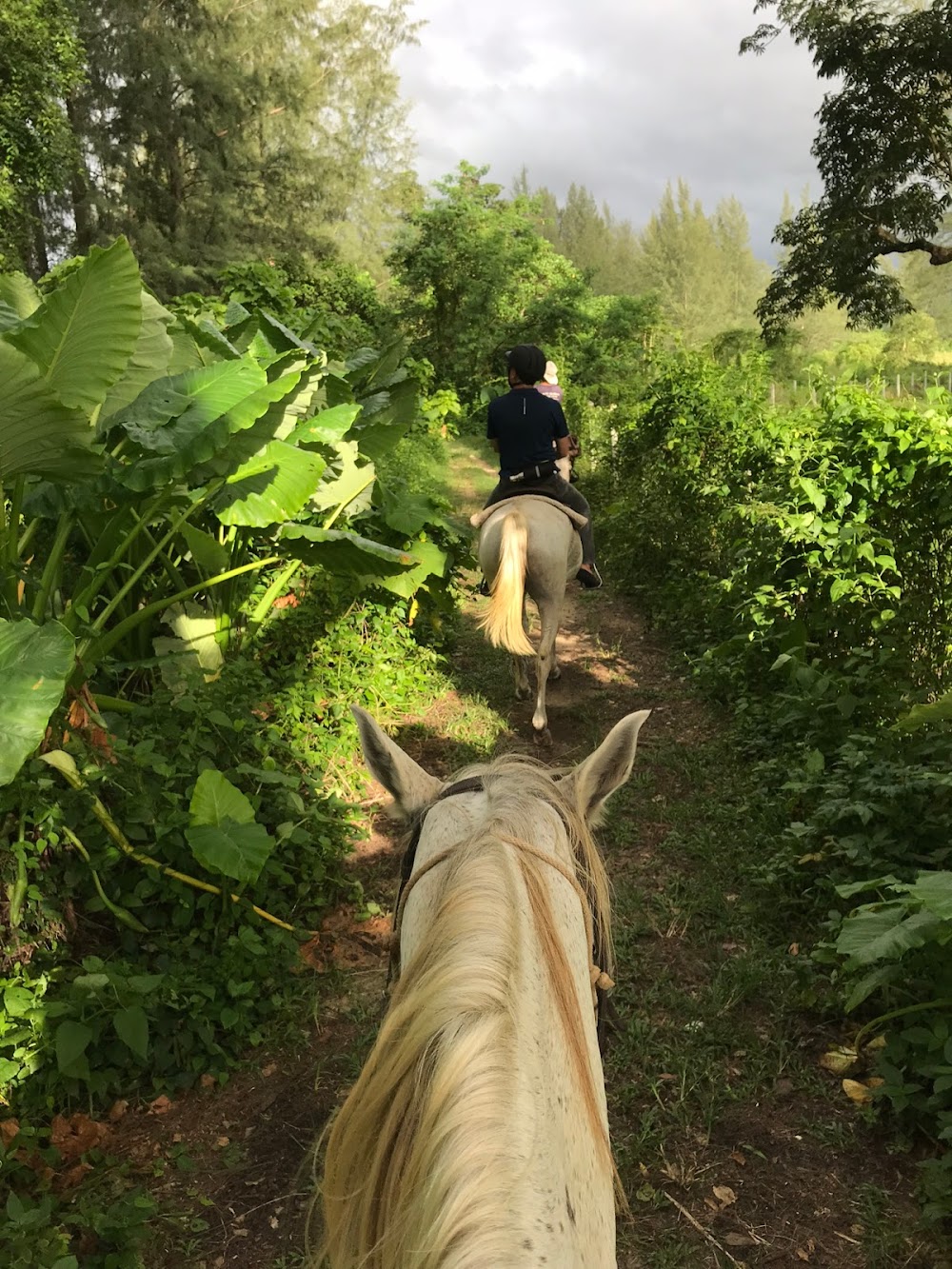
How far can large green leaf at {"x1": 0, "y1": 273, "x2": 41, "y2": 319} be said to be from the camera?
400 centimetres

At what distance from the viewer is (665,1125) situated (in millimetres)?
2846

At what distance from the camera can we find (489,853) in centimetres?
137

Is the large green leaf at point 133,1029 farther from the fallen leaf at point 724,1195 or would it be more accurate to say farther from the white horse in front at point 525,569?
the white horse in front at point 525,569

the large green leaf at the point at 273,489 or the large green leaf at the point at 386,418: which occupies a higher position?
the large green leaf at the point at 386,418

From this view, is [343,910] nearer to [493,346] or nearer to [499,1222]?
[499,1222]

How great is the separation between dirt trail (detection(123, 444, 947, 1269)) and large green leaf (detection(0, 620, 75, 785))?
4.40 feet

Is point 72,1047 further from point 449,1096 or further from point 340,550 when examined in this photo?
point 340,550

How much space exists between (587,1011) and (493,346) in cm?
1972

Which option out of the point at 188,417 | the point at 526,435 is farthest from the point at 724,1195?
the point at 526,435

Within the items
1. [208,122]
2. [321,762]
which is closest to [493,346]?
[208,122]

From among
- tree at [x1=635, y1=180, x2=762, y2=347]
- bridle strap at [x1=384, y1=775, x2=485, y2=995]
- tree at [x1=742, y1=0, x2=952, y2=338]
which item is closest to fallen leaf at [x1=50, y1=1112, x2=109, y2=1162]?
bridle strap at [x1=384, y1=775, x2=485, y2=995]

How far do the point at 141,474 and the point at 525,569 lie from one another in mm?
2690

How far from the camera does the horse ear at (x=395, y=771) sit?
1801 millimetres

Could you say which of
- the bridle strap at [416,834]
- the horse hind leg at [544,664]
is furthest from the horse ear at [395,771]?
the horse hind leg at [544,664]
